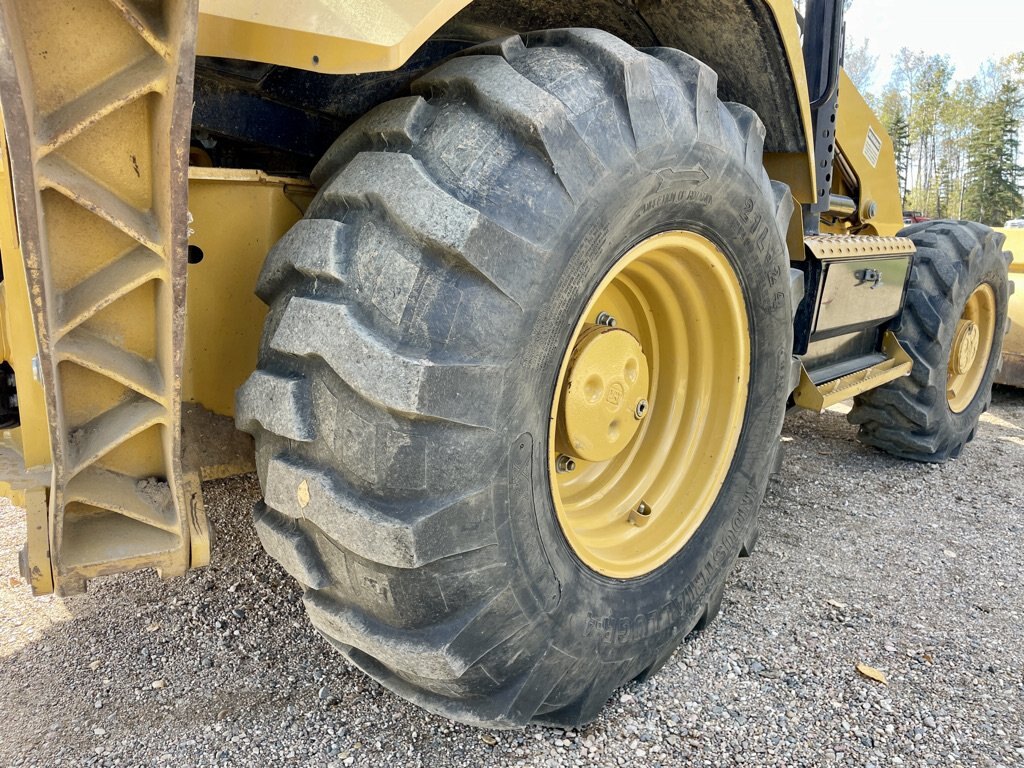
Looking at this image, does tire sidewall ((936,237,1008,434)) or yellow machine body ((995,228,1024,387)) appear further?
yellow machine body ((995,228,1024,387))

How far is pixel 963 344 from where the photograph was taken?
4.05 meters

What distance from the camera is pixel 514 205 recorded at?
1.39 metres

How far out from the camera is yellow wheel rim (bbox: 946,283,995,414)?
4.07 m

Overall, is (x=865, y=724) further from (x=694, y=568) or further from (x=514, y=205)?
(x=514, y=205)

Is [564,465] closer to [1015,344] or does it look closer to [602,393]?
[602,393]

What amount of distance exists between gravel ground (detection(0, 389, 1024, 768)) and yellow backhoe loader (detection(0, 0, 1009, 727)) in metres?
0.21

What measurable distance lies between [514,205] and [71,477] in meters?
0.90

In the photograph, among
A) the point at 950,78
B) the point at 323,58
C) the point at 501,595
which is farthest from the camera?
the point at 950,78

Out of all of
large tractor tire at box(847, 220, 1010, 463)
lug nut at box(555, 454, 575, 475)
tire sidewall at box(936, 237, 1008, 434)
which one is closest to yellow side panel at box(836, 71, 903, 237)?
large tractor tire at box(847, 220, 1010, 463)

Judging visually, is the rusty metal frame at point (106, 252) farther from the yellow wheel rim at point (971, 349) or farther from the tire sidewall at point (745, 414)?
the yellow wheel rim at point (971, 349)

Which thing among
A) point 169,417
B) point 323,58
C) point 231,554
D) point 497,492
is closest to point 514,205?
point 323,58

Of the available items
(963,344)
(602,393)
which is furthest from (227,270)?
(963,344)

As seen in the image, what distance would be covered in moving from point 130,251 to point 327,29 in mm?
470

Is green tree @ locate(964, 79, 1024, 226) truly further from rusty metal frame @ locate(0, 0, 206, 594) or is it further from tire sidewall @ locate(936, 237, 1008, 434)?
rusty metal frame @ locate(0, 0, 206, 594)
